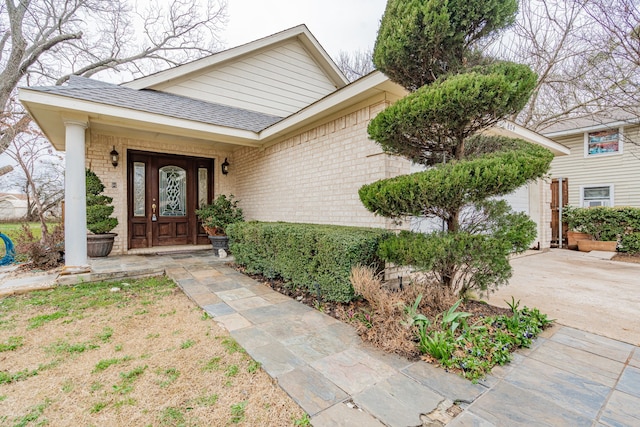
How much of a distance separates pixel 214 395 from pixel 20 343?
2.27m

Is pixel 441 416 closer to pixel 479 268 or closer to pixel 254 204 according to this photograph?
pixel 479 268

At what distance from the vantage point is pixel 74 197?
4617 mm

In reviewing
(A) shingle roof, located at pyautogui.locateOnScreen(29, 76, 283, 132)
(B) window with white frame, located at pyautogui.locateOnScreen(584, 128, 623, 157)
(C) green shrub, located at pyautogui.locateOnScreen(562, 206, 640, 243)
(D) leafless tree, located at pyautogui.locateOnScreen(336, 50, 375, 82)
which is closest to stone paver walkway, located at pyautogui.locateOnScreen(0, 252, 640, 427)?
(A) shingle roof, located at pyautogui.locateOnScreen(29, 76, 283, 132)

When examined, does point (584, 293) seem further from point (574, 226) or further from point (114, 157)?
point (114, 157)

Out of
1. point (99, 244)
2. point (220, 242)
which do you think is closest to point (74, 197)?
point (99, 244)

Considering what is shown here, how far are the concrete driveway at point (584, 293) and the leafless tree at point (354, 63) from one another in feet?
47.5

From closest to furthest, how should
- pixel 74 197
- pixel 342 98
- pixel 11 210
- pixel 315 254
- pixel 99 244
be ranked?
pixel 315 254 < pixel 342 98 < pixel 74 197 < pixel 99 244 < pixel 11 210

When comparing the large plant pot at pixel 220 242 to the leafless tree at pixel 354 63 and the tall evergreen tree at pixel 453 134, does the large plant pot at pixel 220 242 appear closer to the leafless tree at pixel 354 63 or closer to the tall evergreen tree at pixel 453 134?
the tall evergreen tree at pixel 453 134

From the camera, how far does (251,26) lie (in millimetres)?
13977

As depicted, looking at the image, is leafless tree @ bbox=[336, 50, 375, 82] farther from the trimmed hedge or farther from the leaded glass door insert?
the trimmed hedge

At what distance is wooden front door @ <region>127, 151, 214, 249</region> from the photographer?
24.1 feet

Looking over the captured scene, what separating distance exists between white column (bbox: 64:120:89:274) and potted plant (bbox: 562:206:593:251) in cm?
1229

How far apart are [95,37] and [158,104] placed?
455 inches

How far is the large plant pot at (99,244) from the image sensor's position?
20.6 ft
